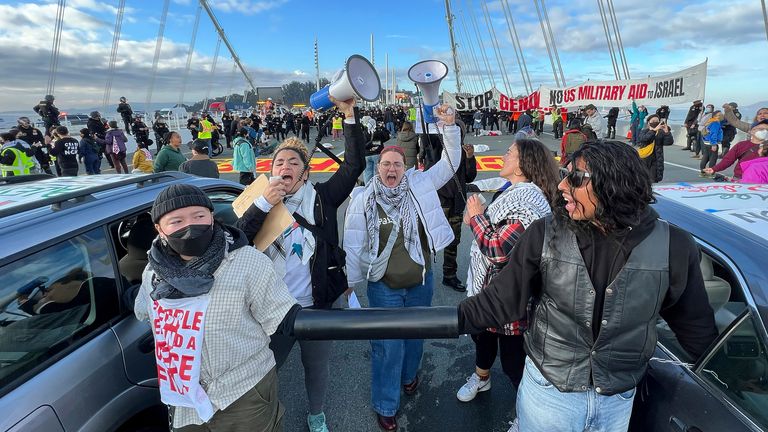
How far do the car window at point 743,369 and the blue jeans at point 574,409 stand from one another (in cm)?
29

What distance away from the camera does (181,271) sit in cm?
144

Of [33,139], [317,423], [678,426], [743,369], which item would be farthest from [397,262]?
[33,139]

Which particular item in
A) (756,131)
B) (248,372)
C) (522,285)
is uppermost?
A: (756,131)

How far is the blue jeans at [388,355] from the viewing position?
7.81 feet

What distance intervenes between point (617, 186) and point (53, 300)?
210 centimetres

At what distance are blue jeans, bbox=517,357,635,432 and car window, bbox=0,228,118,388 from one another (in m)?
1.80

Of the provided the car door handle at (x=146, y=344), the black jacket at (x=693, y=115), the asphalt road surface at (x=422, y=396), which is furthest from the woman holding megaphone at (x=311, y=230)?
the black jacket at (x=693, y=115)

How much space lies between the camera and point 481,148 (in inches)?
622

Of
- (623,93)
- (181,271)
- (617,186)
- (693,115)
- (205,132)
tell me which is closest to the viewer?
(617,186)

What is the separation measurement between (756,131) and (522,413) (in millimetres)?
5751

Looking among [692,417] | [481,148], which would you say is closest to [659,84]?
[481,148]

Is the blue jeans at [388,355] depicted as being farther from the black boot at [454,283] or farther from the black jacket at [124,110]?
the black jacket at [124,110]

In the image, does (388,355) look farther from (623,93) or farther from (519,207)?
(623,93)

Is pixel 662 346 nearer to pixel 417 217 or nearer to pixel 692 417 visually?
pixel 692 417
